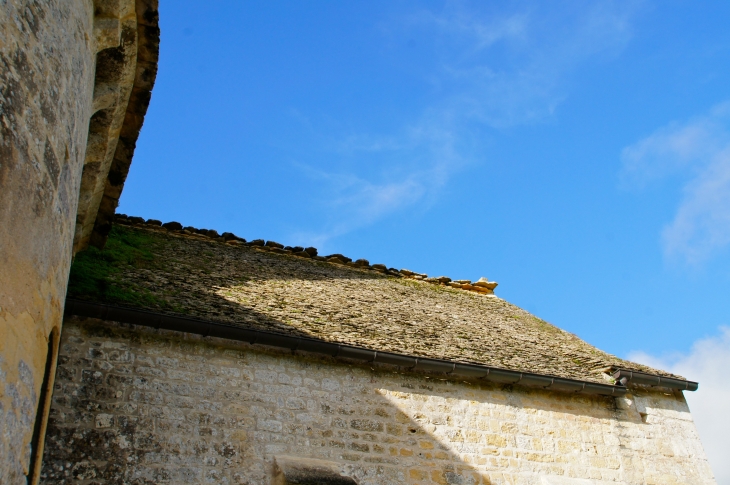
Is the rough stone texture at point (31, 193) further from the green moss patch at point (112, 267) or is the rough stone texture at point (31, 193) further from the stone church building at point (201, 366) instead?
the green moss patch at point (112, 267)

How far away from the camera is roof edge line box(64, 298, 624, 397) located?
21.4 feet

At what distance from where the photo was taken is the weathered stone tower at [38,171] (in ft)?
12.1

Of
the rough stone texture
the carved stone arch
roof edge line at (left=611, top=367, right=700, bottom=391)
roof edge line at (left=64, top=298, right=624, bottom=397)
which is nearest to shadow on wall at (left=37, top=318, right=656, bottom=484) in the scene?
A: roof edge line at (left=64, top=298, right=624, bottom=397)

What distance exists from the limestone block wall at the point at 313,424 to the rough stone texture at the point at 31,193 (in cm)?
176

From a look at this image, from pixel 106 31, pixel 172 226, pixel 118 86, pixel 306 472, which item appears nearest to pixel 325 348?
pixel 306 472

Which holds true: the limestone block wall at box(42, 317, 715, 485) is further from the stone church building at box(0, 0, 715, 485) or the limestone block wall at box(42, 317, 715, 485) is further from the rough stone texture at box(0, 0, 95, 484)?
the rough stone texture at box(0, 0, 95, 484)

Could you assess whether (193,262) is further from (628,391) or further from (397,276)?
(628,391)

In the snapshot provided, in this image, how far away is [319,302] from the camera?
9219 mm

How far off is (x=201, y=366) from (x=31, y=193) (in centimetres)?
316

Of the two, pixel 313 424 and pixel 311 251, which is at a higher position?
pixel 311 251

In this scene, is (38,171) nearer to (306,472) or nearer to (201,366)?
(201,366)

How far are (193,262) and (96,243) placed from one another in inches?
61.5

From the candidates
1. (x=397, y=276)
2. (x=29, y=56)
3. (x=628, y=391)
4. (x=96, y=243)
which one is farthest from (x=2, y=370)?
(x=397, y=276)

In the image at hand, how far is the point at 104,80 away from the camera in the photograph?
243 inches
